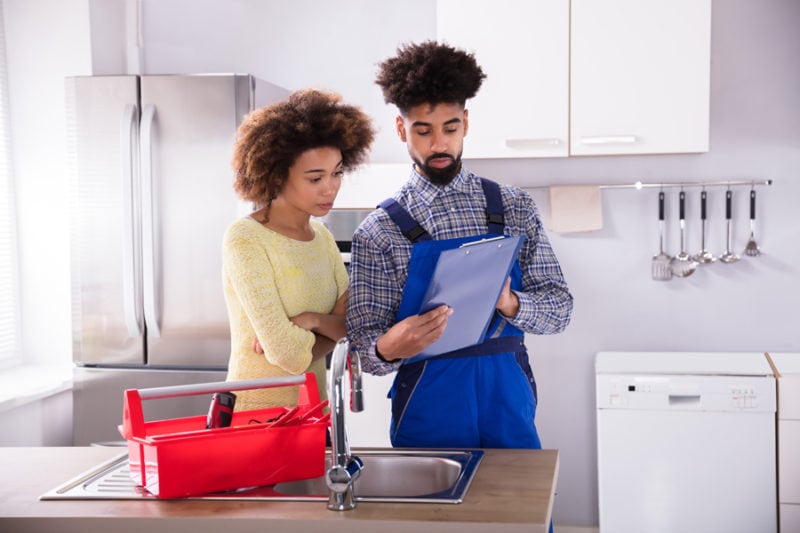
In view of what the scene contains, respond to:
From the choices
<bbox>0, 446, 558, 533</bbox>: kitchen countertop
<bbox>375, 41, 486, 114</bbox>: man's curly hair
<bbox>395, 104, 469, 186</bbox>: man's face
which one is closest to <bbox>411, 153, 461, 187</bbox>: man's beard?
<bbox>395, 104, 469, 186</bbox>: man's face

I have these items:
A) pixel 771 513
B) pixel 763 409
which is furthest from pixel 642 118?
pixel 771 513

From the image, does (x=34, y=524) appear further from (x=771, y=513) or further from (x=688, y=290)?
(x=688, y=290)

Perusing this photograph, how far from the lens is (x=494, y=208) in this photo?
6.35 feet

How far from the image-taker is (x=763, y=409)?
286 centimetres

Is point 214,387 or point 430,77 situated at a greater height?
point 430,77

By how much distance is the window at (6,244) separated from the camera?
347 centimetres

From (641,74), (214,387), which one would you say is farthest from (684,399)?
(214,387)

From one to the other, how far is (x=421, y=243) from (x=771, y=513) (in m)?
1.83

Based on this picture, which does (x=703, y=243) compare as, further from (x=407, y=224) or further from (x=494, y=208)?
(x=407, y=224)

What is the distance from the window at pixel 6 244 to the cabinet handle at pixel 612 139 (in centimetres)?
230

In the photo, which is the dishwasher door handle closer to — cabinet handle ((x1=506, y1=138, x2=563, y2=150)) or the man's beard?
cabinet handle ((x1=506, y1=138, x2=563, y2=150))

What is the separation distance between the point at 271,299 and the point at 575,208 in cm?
189

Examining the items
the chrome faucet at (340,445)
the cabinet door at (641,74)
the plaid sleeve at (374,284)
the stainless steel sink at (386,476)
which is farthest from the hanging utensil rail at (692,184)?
the chrome faucet at (340,445)

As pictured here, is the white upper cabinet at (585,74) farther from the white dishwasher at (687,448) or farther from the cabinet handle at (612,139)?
the white dishwasher at (687,448)
